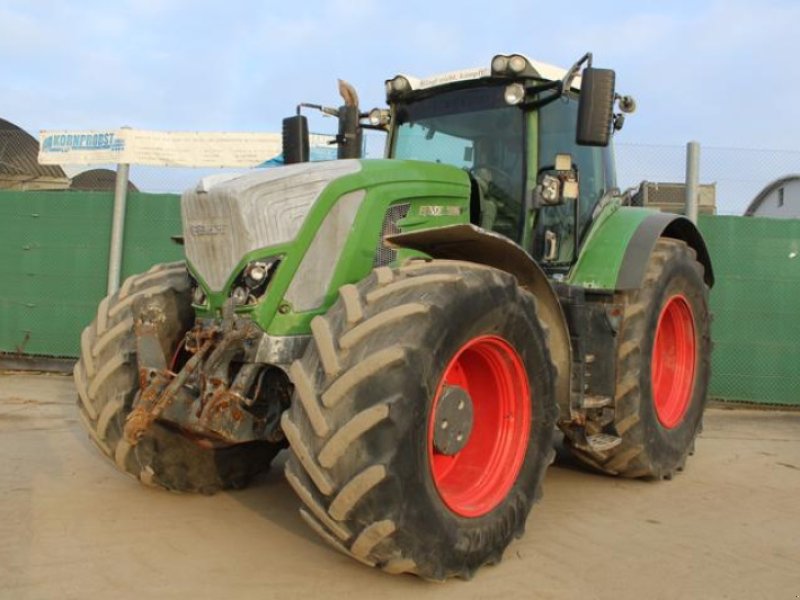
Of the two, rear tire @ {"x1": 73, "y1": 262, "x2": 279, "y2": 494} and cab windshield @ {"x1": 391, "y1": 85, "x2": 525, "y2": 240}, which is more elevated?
cab windshield @ {"x1": 391, "y1": 85, "x2": 525, "y2": 240}

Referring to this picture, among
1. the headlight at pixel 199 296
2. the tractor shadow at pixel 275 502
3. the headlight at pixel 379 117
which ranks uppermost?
the headlight at pixel 379 117

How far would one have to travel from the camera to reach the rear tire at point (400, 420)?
2836mm

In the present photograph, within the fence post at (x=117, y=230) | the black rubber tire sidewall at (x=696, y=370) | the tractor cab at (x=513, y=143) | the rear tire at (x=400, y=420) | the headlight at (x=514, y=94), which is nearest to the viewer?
the rear tire at (x=400, y=420)

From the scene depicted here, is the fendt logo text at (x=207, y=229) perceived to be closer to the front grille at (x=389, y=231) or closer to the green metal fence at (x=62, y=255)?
the front grille at (x=389, y=231)

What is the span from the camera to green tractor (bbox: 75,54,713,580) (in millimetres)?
2928

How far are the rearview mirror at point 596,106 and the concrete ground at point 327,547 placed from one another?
6.55ft

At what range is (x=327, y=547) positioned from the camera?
359cm

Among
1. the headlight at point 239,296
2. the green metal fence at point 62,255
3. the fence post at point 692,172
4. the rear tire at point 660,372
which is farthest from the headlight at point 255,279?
the green metal fence at point 62,255

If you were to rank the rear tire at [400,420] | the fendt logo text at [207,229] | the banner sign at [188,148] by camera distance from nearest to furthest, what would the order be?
1. the rear tire at [400,420]
2. the fendt logo text at [207,229]
3. the banner sign at [188,148]

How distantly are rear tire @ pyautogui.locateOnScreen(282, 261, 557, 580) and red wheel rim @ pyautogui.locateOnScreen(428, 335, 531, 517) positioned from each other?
0.8 inches

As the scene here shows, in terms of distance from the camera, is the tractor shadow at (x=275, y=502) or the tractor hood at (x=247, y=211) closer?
the tractor hood at (x=247, y=211)

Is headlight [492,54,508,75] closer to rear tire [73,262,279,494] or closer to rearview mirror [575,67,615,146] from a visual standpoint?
rearview mirror [575,67,615,146]

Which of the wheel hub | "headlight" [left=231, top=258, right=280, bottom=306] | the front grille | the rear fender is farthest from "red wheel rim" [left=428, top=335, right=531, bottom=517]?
"headlight" [left=231, top=258, right=280, bottom=306]

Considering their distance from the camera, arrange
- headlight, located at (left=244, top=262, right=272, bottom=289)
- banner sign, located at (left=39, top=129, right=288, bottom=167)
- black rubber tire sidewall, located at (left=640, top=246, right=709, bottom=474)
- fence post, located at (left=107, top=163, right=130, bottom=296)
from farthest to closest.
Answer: banner sign, located at (left=39, top=129, right=288, bottom=167) < fence post, located at (left=107, top=163, right=130, bottom=296) < black rubber tire sidewall, located at (left=640, top=246, right=709, bottom=474) < headlight, located at (left=244, top=262, right=272, bottom=289)
